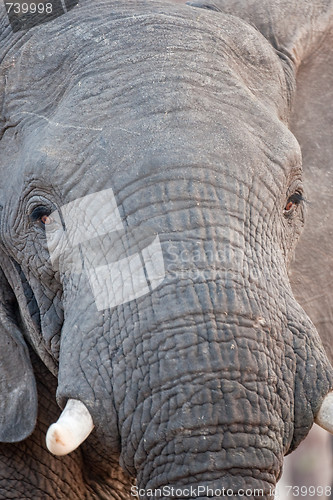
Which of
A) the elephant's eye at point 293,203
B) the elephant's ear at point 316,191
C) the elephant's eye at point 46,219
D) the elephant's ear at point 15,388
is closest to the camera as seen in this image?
the elephant's eye at point 46,219

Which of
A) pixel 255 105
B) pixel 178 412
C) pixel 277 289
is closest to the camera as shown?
pixel 178 412

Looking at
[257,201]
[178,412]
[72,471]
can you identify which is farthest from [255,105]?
[72,471]

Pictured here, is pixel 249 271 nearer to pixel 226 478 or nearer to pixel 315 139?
pixel 226 478

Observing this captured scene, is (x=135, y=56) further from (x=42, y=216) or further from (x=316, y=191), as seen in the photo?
(x=316, y=191)

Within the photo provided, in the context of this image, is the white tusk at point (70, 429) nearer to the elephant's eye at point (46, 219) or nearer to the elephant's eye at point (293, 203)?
the elephant's eye at point (46, 219)

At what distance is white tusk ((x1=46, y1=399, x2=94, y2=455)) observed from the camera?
317cm

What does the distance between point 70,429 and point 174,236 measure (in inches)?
24.7

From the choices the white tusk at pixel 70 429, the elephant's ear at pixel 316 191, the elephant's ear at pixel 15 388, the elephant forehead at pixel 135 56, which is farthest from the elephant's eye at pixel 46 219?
the elephant's ear at pixel 316 191

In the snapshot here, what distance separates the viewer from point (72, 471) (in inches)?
171

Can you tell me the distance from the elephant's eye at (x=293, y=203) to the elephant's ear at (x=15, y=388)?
102 cm

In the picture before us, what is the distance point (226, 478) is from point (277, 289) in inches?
23.4
